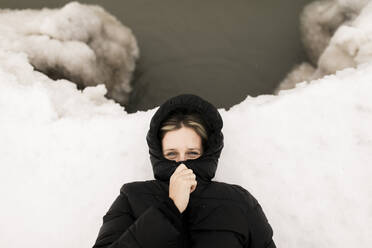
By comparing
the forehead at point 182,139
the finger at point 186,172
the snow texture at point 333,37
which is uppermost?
the snow texture at point 333,37

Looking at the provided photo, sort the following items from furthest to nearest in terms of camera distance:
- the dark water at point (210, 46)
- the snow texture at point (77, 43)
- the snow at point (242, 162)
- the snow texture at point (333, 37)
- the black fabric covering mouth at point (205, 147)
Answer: the dark water at point (210, 46) → the snow texture at point (77, 43) → the snow texture at point (333, 37) → the snow at point (242, 162) → the black fabric covering mouth at point (205, 147)

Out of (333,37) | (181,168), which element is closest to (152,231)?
(181,168)

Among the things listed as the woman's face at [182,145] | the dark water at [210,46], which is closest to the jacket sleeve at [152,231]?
the woman's face at [182,145]

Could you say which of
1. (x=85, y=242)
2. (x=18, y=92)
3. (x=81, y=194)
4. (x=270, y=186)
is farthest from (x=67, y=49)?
(x=270, y=186)

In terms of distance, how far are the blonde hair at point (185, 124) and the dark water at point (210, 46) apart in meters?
1.12

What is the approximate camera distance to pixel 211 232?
1374mm

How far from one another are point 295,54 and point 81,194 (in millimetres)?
1918

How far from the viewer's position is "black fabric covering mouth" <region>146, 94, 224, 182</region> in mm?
1457

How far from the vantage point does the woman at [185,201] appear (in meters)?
1.25

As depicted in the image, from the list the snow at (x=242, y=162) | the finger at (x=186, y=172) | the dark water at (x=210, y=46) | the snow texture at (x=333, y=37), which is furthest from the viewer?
the dark water at (x=210, y=46)

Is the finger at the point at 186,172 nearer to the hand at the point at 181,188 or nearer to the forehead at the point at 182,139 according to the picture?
the hand at the point at 181,188

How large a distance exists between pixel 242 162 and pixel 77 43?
1500 millimetres

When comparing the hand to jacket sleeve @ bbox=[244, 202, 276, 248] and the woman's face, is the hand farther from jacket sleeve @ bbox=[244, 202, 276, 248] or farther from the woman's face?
jacket sleeve @ bbox=[244, 202, 276, 248]

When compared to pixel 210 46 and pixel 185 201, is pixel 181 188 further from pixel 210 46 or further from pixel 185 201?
Result: pixel 210 46
